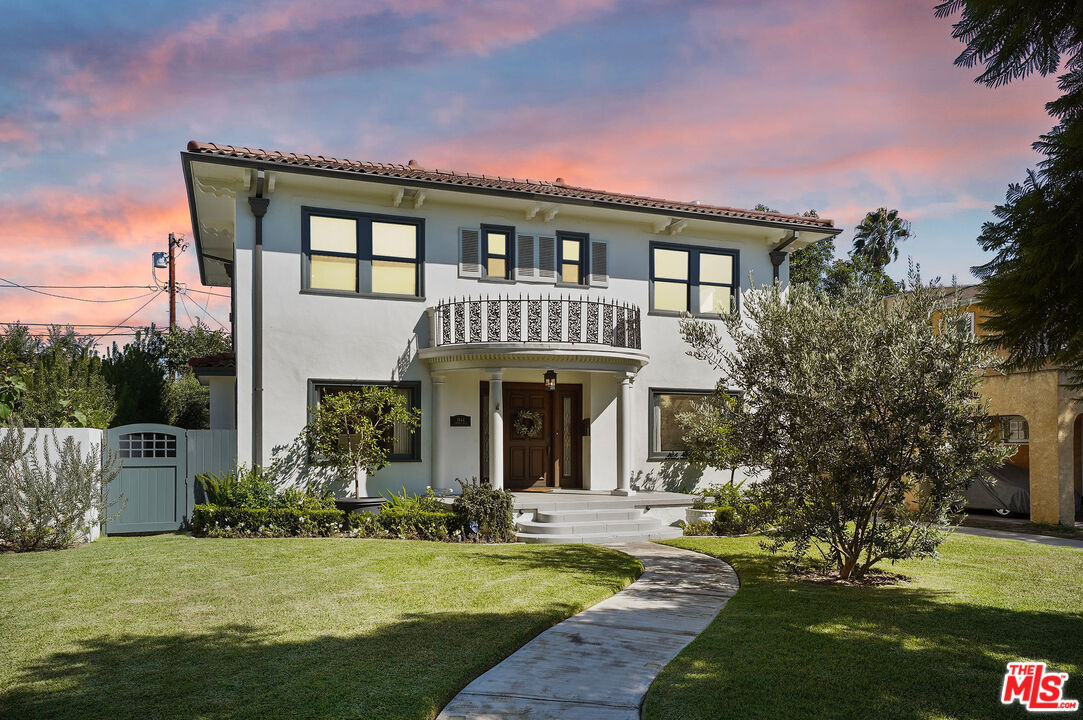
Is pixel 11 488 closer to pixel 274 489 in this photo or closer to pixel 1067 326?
pixel 274 489

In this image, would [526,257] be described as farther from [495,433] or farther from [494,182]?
[495,433]

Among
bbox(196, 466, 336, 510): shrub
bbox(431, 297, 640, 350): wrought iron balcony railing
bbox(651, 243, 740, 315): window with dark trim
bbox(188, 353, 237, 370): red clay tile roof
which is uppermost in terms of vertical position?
bbox(651, 243, 740, 315): window with dark trim

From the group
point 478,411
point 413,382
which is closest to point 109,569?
point 413,382

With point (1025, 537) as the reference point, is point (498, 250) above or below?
above

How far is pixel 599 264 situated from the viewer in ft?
56.6

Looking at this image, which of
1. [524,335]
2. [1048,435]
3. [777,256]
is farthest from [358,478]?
[1048,435]

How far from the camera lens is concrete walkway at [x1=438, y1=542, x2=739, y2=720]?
17.5 ft

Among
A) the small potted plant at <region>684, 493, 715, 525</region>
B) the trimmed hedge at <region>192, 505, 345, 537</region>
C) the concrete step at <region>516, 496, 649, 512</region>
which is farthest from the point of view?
the small potted plant at <region>684, 493, 715, 525</region>

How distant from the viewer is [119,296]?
4328 centimetres

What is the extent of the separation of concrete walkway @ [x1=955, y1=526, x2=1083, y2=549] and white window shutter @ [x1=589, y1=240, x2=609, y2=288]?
8770mm

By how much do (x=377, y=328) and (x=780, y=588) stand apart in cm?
942

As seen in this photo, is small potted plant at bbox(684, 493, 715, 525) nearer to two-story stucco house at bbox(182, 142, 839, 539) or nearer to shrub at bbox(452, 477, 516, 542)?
two-story stucco house at bbox(182, 142, 839, 539)

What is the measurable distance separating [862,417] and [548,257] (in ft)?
Answer: 30.6

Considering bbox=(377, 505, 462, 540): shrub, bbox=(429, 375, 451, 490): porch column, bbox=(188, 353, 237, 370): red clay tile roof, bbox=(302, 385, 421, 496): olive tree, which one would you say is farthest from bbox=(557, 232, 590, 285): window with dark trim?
bbox=(188, 353, 237, 370): red clay tile roof
